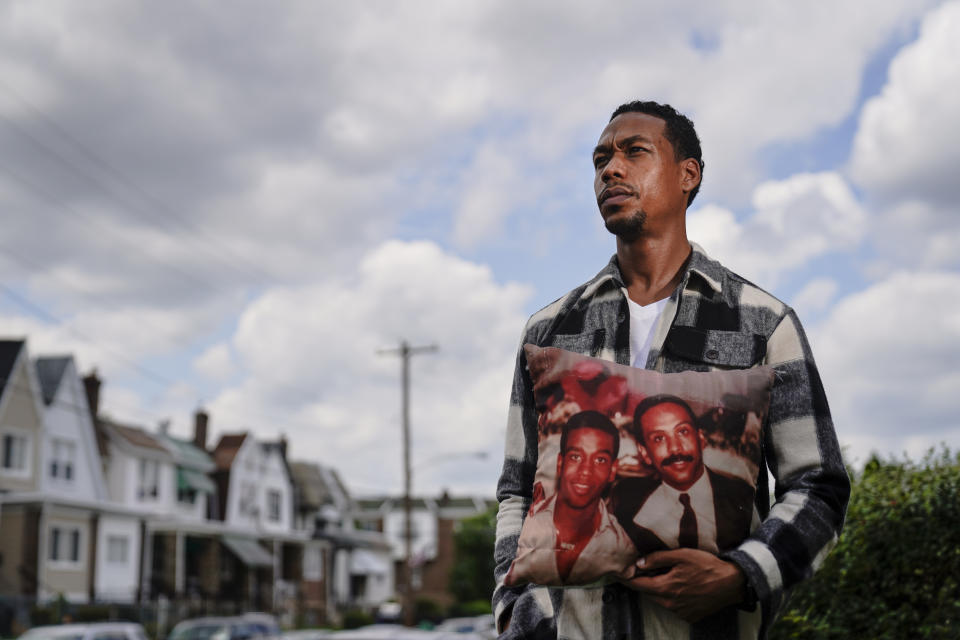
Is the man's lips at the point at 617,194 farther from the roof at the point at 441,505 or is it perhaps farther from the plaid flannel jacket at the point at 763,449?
the roof at the point at 441,505

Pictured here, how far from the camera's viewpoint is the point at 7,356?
37.1 meters

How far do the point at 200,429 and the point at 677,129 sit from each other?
180 feet

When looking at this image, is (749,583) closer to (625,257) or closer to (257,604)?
(625,257)

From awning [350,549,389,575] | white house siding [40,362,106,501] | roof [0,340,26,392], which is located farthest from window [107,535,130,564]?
awning [350,549,389,575]

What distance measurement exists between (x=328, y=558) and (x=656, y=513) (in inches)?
2449

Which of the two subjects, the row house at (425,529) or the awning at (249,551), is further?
the row house at (425,529)

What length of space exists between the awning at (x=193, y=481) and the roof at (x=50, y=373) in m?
10.1

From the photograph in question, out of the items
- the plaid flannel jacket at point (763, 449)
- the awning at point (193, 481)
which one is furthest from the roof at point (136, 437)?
the plaid flannel jacket at point (763, 449)

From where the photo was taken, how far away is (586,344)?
8.73 feet

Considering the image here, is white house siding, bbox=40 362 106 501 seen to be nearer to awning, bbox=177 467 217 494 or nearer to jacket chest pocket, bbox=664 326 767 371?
awning, bbox=177 467 217 494

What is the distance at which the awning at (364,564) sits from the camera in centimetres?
6738

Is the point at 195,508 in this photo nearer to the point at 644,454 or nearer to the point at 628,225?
the point at 628,225

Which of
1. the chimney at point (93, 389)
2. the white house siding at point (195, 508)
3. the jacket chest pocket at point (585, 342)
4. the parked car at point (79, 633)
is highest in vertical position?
the chimney at point (93, 389)

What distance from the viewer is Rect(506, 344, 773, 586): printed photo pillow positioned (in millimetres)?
2170
